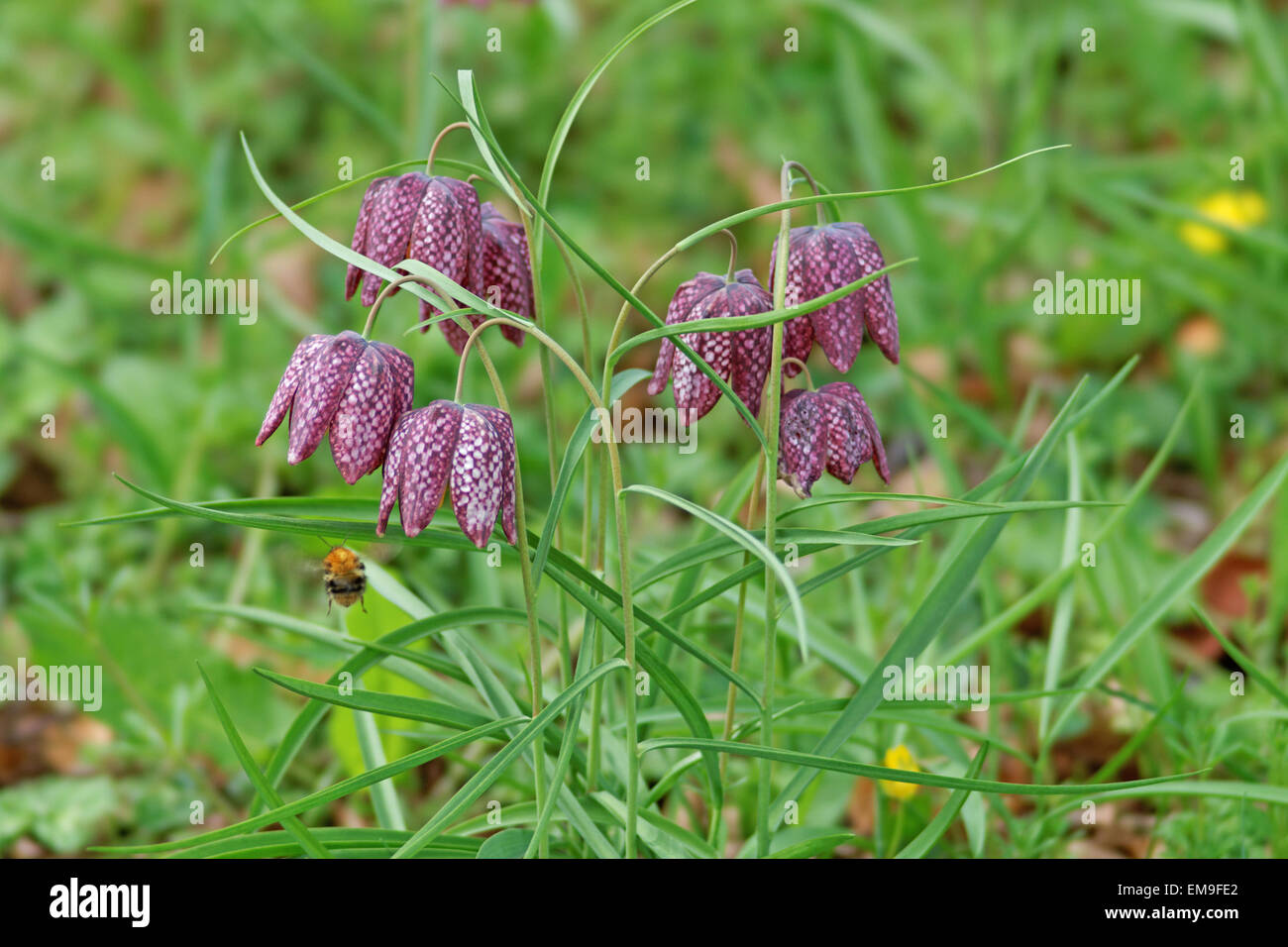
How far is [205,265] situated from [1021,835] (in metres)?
1.71

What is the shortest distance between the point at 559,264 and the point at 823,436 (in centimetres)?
134

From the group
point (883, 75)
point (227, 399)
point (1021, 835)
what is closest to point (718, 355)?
point (1021, 835)

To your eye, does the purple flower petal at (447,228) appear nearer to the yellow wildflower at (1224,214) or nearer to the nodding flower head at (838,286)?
the nodding flower head at (838,286)

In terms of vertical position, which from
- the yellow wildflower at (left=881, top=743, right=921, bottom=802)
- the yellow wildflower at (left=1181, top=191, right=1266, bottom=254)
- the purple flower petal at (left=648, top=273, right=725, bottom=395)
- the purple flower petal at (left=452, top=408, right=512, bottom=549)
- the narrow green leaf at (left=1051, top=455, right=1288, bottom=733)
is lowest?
the yellow wildflower at (left=881, top=743, right=921, bottom=802)

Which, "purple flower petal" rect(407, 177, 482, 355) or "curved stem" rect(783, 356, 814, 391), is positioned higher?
"purple flower petal" rect(407, 177, 482, 355)

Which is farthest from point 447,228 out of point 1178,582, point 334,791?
point 1178,582

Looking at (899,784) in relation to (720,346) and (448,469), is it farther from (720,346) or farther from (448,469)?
(448,469)

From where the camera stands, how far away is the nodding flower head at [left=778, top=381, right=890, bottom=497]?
106 centimetres

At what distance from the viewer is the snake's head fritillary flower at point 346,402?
96 cm

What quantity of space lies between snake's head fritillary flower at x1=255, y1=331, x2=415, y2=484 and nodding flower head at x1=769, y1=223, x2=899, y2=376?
361 millimetres

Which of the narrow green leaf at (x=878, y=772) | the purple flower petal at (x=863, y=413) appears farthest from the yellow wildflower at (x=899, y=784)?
the purple flower petal at (x=863, y=413)

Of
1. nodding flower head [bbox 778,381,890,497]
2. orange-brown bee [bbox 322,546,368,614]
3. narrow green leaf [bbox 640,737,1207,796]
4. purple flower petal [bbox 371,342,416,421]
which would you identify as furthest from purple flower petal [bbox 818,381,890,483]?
orange-brown bee [bbox 322,546,368,614]

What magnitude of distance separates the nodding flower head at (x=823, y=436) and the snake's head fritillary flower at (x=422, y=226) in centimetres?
32

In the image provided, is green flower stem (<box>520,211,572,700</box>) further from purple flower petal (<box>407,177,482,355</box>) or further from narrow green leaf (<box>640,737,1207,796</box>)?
narrow green leaf (<box>640,737,1207,796</box>)
